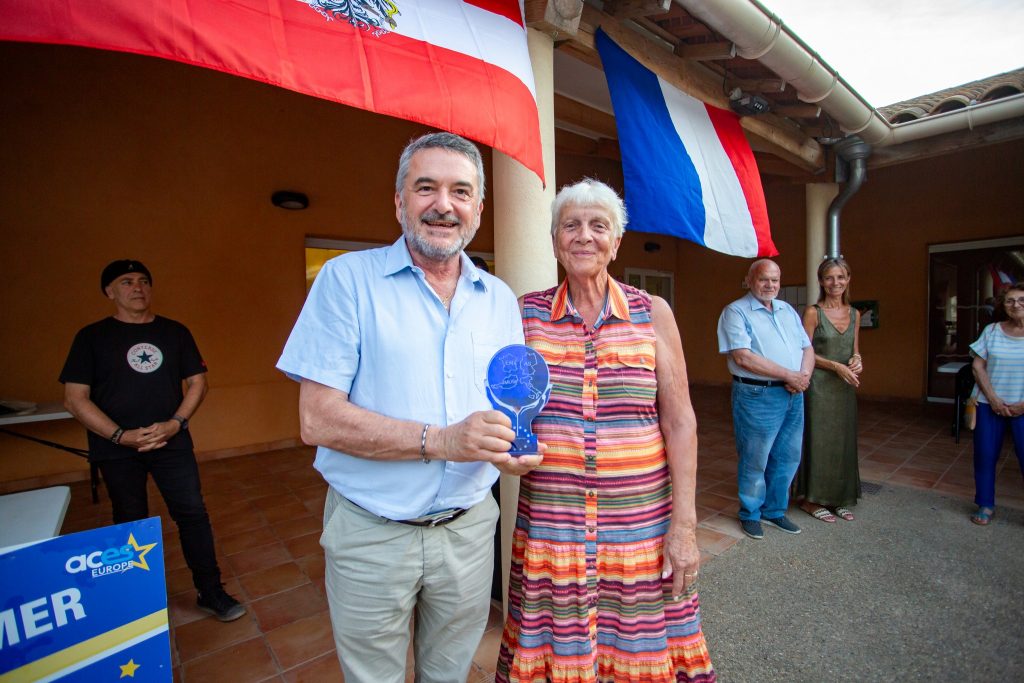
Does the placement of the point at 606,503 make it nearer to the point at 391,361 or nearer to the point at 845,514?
the point at 391,361

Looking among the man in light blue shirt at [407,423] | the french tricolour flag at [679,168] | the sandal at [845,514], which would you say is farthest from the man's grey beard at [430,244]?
the sandal at [845,514]

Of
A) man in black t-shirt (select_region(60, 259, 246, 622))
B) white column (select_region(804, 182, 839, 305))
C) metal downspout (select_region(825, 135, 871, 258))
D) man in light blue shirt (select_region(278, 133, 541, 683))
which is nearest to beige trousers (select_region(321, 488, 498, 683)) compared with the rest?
man in light blue shirt (select_region(278, 133, 541, 683))

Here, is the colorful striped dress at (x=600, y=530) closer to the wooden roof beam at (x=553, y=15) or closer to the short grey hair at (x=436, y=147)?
the short grey hair at (x=436, y=147)

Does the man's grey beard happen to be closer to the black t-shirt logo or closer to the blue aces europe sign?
the blue aces europe sign

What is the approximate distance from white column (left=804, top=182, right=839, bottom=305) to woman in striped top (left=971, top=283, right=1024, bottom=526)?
236 centimetres

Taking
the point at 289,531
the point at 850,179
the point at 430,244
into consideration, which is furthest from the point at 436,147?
the point at 850,179

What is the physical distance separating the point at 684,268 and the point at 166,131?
959cm

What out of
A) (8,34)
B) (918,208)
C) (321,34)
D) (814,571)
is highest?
(918,208)

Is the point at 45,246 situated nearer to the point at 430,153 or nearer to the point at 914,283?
the point at 430,153

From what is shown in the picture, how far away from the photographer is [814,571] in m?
3.03

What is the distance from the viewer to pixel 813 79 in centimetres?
405

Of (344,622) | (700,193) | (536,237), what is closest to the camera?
(344,622)

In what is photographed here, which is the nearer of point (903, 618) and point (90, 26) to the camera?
point (90, 26)

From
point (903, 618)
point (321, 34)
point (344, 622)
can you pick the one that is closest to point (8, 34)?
point (321, 34)
